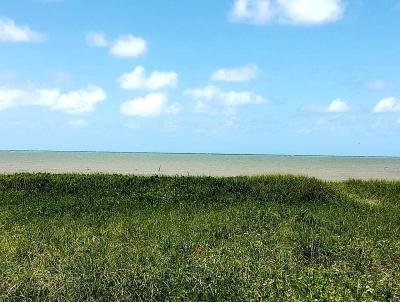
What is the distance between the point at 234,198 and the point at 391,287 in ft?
40.0

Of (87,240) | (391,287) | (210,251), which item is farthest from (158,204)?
(391,287)

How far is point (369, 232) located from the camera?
48.1 ft

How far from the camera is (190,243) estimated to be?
12.3 meters

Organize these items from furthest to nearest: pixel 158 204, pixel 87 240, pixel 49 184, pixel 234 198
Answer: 1. pixel 49 184
2. pixel 234 198
3. pixel 158 204
4. pixel 87 240

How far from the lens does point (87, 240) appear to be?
12.9 meters

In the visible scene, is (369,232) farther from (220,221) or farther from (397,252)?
(220,221)

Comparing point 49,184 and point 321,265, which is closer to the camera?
point 321,265

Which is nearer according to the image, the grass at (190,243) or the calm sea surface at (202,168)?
the grass at (190,243)

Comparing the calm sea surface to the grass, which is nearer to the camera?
the grass

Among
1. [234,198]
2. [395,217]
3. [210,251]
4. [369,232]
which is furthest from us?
[234,198]

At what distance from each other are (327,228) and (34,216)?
31.3 ft

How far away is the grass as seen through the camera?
9.01 m

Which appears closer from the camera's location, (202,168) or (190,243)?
(190,243)

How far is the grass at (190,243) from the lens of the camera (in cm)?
901
